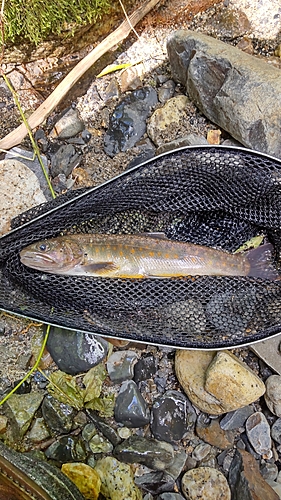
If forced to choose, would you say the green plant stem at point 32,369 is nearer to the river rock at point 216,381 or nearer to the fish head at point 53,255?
the fish head at point 53,255

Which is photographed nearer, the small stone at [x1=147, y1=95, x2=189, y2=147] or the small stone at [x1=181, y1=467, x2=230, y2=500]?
the small stone at [x1=181, y1=467, x2=230, y2=500]

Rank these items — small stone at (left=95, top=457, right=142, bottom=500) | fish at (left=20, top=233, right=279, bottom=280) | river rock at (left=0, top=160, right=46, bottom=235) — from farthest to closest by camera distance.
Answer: river rock at (left=0, top=160, right=46, bottom=235), small stone at (left=95, top=457, right=142, bottom=500), fish at (left=20, top=233, right=279, bottom=280)

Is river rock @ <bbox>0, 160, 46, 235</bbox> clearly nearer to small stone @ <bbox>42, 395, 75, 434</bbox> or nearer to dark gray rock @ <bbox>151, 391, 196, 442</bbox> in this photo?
small stone @ <bbox>42, 395, 75, 434</bbox>

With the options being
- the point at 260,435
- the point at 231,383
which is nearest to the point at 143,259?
the point at 231,383

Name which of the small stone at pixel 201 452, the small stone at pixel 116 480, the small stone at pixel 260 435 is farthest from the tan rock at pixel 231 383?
the small stone at pixel 116 480

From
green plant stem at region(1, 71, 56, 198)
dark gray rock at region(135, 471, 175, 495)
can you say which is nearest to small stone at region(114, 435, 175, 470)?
dark gray rock at region(135, 471, 175, 495)

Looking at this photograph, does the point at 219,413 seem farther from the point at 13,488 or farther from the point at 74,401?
the point at 13,488

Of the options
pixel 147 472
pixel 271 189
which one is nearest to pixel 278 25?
pixel 271 189
